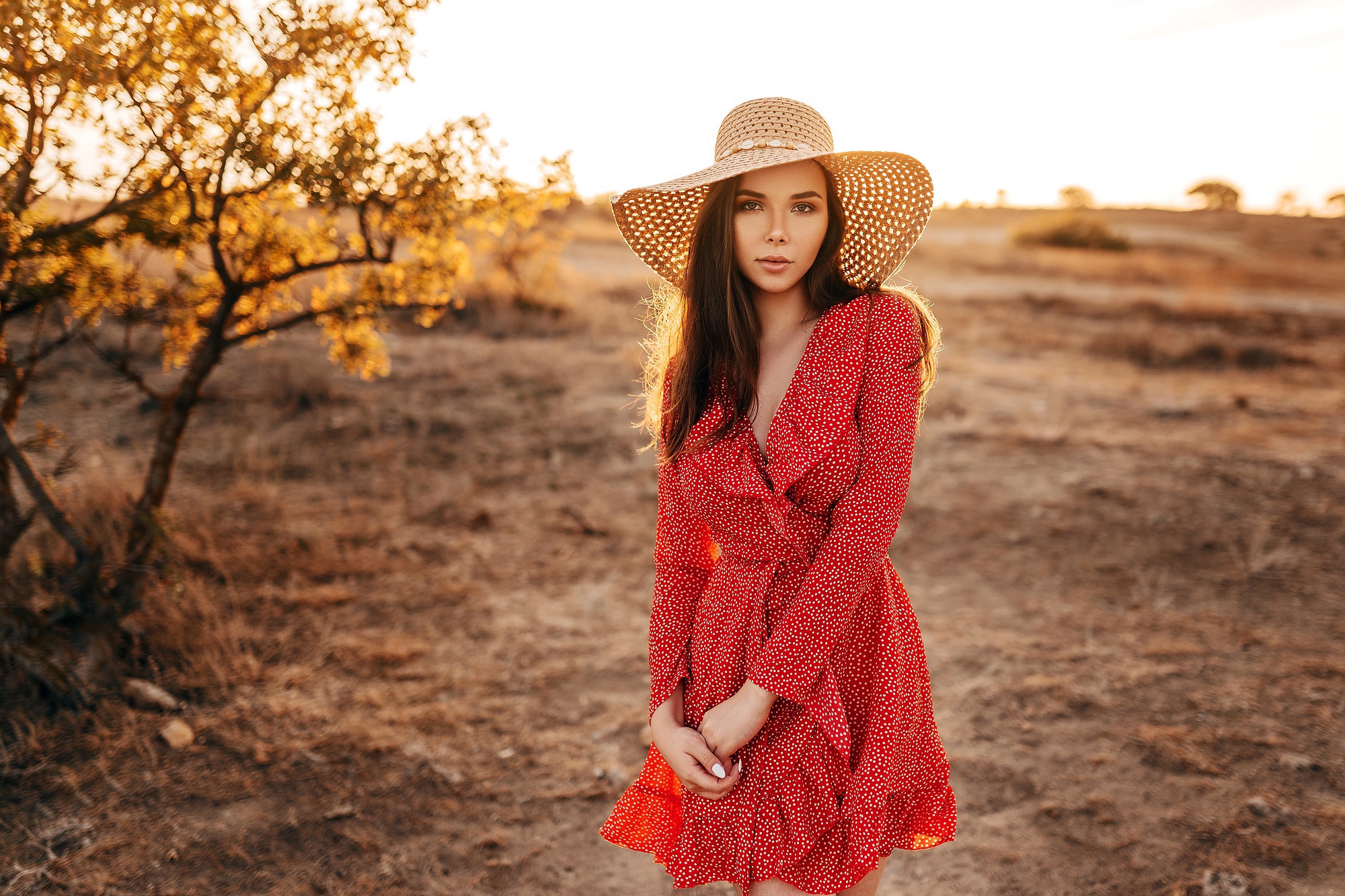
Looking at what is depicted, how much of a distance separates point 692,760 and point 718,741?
0.07m

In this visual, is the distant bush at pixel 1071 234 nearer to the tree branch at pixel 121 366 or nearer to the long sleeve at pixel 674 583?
the tree branch at pixel 121 366

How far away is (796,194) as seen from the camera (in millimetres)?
1618

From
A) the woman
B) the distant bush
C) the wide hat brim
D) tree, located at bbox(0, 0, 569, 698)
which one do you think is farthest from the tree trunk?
the distant bush

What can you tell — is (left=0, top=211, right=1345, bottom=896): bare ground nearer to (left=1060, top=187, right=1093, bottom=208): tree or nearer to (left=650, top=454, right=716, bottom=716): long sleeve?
(left=650, top=454, right=716, bottom=716): long sleeve

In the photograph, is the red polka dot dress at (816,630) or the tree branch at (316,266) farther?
the tree branch at (316,266)

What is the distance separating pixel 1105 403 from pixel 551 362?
528 centimetres

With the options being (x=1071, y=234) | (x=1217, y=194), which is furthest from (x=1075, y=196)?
(x=1071, y=234)

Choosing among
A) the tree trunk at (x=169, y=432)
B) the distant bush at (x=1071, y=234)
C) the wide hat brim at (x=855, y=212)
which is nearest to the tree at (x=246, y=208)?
the tree trunk at (x=169, y=432)

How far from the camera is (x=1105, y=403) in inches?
287

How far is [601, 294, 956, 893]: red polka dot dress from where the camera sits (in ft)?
4.98

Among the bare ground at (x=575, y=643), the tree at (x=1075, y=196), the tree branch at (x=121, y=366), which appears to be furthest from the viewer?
the tree at (x=1075, y=196)

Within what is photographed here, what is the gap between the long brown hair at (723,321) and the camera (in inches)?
66.3

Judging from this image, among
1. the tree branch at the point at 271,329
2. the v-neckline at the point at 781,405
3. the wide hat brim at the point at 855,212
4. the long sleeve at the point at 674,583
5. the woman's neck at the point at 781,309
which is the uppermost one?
the wide hat brim at the point at 855,212

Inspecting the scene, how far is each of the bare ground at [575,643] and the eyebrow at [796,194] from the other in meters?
2.22
